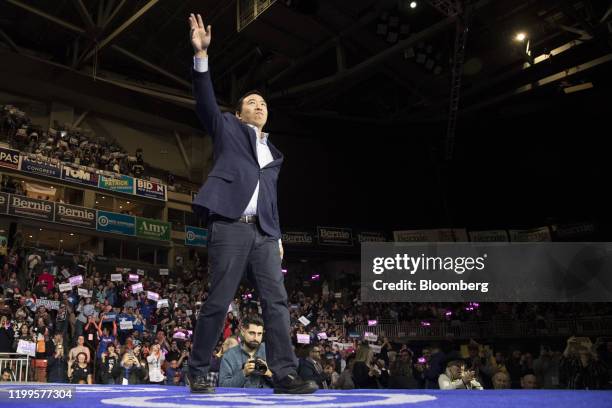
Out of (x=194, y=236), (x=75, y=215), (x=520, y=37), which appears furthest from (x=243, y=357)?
(x=194, y=236)

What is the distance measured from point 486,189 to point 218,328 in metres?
28.6

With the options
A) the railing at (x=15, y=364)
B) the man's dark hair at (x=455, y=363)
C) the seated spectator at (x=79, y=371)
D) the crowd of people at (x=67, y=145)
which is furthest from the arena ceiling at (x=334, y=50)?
the man's dark hair at (x=455, y=363)

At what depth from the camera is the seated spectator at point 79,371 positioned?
36.5 feet

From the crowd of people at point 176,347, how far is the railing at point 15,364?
0.61 feet

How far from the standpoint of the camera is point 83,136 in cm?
2677

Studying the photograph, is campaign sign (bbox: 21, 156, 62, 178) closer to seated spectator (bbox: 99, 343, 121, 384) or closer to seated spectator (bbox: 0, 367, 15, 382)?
seated spectator (bbox: 99, 343, 121, 384)

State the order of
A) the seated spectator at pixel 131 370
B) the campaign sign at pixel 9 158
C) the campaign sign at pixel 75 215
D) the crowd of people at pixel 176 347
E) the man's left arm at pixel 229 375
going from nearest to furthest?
the man's left arm at pixel 229 375, the crowd of people at pixel 176 347, the seated spectator at pixel 131 370, the campaign sign at pixel 9 158, the campaign sign at pixel 75 215

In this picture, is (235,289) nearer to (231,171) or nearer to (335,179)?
(231,171)

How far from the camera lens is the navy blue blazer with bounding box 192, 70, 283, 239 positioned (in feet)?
10.8

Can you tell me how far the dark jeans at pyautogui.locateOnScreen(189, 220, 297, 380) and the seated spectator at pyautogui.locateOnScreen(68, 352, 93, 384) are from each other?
29.0 feet

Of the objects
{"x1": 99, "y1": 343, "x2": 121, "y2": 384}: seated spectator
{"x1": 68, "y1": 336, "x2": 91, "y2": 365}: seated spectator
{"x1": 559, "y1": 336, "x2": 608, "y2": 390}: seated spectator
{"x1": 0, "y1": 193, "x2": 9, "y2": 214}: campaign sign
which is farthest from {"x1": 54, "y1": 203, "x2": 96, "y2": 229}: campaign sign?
{"x1": 559, "y1": 336, "x2": 608, "y2": 390}: seated spectator

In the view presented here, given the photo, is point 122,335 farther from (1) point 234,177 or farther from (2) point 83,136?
(2) point 83,136

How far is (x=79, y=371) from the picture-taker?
1121 cm

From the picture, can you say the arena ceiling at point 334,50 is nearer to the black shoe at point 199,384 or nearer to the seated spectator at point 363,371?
the seated spectator at point 363,371
